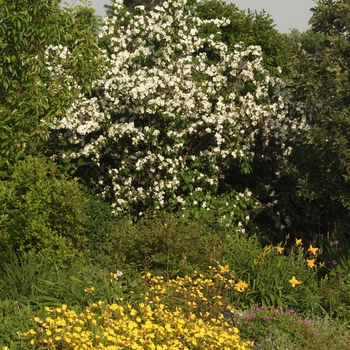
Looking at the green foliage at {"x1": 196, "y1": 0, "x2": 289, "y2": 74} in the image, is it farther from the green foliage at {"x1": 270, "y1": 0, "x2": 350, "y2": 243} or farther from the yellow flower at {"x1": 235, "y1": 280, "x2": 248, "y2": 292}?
the yellow flower at {"x1": 235, "y1": 280, "x2": 248, "y2": 292}

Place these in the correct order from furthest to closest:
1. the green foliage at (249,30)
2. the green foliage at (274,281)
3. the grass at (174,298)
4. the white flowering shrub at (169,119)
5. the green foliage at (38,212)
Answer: the green foliage at (249,30)
the white flowering shrub at (169,119)
the green foliage at (38,212)
the green foliage at (274,281)
the grass at (174,298)

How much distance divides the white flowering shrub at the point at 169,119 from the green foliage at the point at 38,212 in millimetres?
1319

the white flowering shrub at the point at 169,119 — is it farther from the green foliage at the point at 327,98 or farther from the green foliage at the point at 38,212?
the green foliage at the point at 38,212

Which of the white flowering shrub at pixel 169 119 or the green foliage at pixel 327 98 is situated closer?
the green foliage at pixel 327 98

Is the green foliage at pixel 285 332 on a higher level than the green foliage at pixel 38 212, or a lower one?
lower

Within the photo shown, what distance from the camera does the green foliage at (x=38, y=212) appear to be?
7.55m

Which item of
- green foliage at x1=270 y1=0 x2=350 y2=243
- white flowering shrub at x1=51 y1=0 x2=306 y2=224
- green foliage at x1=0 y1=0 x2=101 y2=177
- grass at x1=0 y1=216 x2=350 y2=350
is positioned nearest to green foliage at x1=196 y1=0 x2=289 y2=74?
white flowering shrub at x1=51 y1=0 x2=306 y2=224

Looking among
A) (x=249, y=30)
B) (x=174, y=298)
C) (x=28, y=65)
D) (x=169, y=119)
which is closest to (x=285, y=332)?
(x=174, y=298)

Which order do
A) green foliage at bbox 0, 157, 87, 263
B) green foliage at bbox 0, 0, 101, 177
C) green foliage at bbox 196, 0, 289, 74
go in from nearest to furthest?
green foliage at bbox 0, 0, 101, 177 < green foliage at bbox 0, 157, 87, 263 < green foliage at bbox 196, 0, 289, 74

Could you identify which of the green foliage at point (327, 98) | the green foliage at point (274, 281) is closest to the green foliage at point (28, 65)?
the green foliage at point (274, 281)

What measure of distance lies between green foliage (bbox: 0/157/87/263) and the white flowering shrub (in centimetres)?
132

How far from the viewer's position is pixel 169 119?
9.22 meters

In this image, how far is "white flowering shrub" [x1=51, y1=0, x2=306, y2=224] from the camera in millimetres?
9227

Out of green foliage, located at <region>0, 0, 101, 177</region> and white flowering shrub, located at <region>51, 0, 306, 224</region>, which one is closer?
green foliage, located at <region>0, 0, 101, 177</region>
